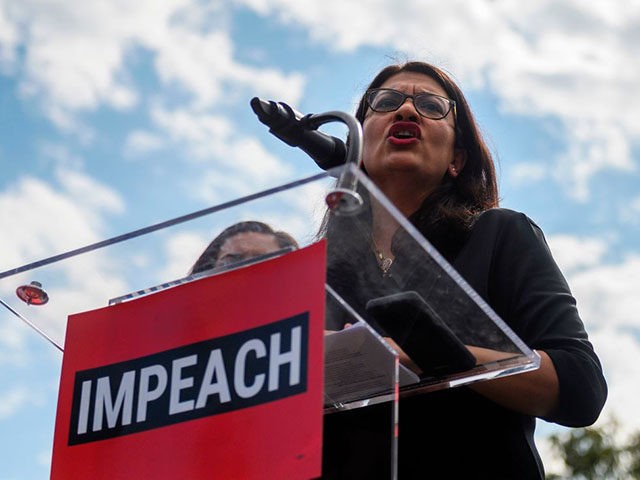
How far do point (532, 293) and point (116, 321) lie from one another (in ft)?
2.94

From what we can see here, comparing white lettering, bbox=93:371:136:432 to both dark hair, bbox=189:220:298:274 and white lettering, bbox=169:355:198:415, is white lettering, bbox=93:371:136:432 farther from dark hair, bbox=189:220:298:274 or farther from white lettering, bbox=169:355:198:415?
dark hair, bbox=189:220:298:274

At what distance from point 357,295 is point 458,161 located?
3.78 ft

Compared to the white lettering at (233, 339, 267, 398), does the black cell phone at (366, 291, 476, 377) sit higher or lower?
higher

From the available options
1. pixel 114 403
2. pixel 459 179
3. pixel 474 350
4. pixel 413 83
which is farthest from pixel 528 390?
pixel 413 83

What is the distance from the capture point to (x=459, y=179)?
8.81 feet

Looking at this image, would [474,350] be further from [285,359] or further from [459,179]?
[459,179]

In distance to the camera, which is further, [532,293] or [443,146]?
[443,146]

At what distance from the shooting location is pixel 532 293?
81.0 inches

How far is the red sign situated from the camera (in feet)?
4.51

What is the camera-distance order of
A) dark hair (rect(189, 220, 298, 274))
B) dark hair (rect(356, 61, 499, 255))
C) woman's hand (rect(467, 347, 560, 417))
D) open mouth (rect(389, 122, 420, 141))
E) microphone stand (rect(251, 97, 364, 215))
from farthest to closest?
open mouth (rect(389, 122, 420, 141))
dark hair (rect(356, 61, 499, 255))
microphone stand (rect(251, 97, 364, 215))
woman's hand (rect(467, 347, 560, 417))
dark hair (rect(189, 220, 298, 274))

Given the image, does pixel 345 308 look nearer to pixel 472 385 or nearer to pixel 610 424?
pixel 472 385

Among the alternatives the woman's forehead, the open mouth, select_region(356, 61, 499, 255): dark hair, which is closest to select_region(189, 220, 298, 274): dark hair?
select_region(356, 61, 499, 255): dark hair

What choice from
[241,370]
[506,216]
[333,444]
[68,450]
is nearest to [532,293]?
[506,216]

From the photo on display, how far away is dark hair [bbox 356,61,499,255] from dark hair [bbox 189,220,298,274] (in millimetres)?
786
